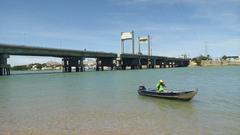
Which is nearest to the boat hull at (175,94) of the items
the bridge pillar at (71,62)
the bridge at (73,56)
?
the bridge at (73,56)

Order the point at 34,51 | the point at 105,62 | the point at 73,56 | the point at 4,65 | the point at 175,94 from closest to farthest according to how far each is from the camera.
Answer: the point at 175,94 → the point at 4,65 → the point at 34,51 → the point at 73,56 → the point at 105,62

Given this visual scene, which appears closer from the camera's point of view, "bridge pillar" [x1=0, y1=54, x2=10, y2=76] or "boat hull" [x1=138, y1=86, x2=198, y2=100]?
"boat hull" [x1=138, y1=86, x2=198, y2=100]

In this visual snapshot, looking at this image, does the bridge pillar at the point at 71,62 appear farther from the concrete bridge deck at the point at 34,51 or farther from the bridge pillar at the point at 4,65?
the bridge pillar at the point at 4,65

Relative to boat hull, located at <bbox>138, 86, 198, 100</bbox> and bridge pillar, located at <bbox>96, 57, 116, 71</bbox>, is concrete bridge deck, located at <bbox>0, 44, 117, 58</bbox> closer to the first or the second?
bridge pillar, located at <bbox>96, 57, 116, 71</bbox>

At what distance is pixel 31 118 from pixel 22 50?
281 ft

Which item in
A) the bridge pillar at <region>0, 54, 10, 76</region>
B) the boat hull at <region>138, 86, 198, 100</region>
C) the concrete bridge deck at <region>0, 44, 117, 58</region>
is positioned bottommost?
the boat hull at <region>138, 86, 198, 100</region>

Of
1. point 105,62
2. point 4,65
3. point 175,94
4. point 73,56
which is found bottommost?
point 175,94

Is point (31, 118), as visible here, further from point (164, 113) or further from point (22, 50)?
point (22, 50)

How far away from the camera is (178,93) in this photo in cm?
3028

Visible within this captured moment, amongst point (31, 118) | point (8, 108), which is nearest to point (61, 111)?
point (31, 118)

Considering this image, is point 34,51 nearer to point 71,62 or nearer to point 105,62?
point 71,62

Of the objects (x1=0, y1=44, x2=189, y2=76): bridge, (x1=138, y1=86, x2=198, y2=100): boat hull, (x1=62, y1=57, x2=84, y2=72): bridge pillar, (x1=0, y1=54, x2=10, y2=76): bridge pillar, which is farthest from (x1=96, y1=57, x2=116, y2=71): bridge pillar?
(x1=138, y1=86, x2=198, y2=100): boat hull

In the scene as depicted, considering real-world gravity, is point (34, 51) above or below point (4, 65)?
above

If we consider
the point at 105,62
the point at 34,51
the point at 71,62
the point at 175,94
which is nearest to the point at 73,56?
the point at 71,62
